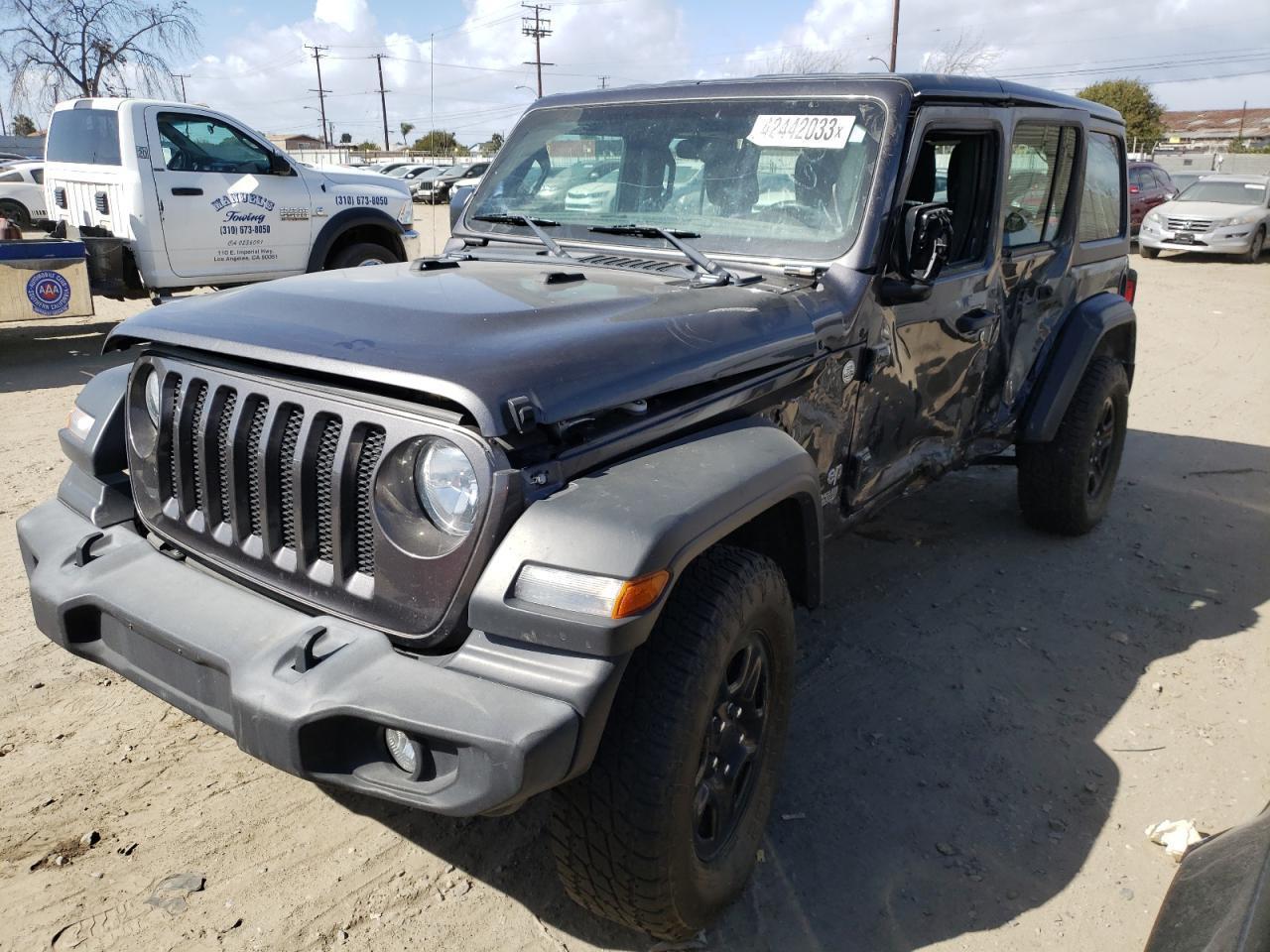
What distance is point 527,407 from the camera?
205 centimetres

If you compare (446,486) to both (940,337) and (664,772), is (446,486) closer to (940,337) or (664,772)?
(664,772)

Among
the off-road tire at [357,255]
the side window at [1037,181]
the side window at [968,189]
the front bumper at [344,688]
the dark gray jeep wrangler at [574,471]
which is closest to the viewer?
the front bumper at [344,688]

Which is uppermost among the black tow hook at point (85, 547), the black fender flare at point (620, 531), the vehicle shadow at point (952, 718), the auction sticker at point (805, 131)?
the auction sticker at point (805, 131)

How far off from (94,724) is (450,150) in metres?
56.5

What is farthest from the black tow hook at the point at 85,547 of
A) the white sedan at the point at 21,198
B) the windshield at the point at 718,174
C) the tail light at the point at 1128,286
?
the white sedan at the point at 21,198

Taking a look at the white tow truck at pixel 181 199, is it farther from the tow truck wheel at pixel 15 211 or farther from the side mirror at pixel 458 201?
the tow truck wheel at pixel 15 211

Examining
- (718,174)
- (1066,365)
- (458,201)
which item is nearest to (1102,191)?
(1066,365)

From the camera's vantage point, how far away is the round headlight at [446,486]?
2.09 metres

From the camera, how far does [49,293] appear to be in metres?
8.14

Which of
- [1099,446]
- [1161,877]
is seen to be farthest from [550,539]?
[1099,446]

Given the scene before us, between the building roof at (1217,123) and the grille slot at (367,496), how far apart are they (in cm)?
7705

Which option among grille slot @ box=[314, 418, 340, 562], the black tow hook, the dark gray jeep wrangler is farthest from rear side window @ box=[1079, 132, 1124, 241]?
the black tow hook

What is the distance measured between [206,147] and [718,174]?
7123mm

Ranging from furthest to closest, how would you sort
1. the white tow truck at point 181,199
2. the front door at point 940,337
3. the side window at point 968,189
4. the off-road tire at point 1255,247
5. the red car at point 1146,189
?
the red car at point 1146,189 < the off-road tire at point 1255,247 < the white tow truck at point 181,199 < the side window at point 968,189 < the front door at point 940,337
